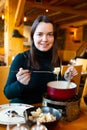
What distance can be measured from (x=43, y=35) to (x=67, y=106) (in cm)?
53

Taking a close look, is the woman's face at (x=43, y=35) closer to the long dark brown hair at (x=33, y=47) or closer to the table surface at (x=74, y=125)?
the long dark brown hair at (x=33, y=47)

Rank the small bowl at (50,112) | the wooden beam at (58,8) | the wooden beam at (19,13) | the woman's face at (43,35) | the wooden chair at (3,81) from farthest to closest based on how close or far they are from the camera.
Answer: the wooden beam at (58,8), the wooden beam at (19,13), the wooden chair at (3,81), the woman's face at (43,35), the small bowl at (50,112)

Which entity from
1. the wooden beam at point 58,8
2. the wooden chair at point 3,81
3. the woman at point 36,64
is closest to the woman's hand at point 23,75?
the woman at point 36,64

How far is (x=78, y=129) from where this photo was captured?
1.01m

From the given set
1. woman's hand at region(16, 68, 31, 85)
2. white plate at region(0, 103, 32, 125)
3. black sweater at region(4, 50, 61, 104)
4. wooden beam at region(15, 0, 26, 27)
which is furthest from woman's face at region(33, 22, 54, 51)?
wooden beam at region(15, 0, 26, 27)

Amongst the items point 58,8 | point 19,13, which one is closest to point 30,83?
point 19,13

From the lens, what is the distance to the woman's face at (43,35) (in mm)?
1352

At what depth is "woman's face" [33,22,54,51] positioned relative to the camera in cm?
135

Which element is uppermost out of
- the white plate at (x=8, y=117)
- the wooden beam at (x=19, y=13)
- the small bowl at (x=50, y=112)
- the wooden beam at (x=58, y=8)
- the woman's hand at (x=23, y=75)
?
the wooden beam at (x=58, y=8)

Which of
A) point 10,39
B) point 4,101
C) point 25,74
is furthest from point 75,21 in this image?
point 25,74

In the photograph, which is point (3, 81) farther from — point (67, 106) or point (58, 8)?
point (58, 8)

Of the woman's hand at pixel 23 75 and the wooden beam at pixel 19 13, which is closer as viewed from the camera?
the woman's hand at pixel 23 75

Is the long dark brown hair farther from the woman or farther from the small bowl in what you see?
the small bowl

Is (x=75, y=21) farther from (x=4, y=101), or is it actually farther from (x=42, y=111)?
(x=42, y=111)
